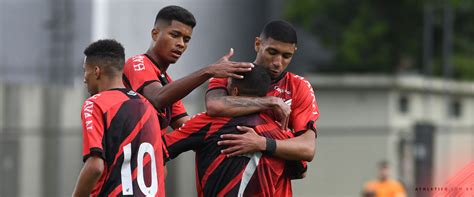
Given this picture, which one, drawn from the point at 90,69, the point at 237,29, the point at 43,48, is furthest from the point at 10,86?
the point at 90,69

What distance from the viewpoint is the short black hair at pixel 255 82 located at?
6.98m

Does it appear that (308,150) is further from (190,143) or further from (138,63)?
(138,63)

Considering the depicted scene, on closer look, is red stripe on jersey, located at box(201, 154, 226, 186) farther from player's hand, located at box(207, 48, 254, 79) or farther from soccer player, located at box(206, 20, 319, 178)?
player's hand, located at box(207, 48, 254, 79)

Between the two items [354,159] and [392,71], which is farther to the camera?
[392,71]

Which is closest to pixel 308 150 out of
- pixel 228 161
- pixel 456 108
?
pixel 228 161

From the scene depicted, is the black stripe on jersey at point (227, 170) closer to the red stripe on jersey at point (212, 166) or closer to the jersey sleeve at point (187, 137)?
the red stripe on jersey at point (212, 166)

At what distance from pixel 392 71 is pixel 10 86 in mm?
9977

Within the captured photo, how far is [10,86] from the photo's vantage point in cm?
2314

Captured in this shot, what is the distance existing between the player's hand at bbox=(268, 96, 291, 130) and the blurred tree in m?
21.2

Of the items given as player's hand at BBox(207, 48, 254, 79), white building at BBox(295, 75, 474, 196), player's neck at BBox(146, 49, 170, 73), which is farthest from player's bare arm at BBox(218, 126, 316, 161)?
white building at BBox(295, 75, 474, 196)

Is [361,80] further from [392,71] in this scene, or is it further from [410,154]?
[410,154]

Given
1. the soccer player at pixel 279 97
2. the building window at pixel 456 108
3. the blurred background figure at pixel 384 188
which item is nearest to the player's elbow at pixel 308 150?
the soccer player at pixel 279 97

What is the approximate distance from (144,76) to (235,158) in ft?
2.87

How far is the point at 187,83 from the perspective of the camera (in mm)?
7121
